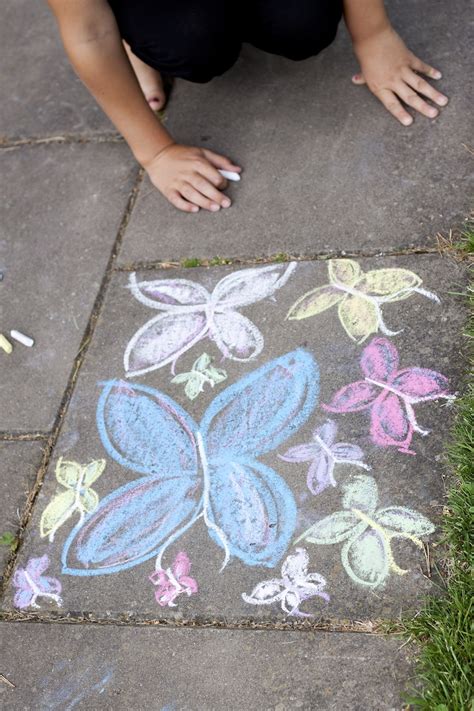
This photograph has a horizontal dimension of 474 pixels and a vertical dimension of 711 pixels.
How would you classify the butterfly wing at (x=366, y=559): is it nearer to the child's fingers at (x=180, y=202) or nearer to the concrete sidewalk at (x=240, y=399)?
the concrete sidewalk at (x=240, y=399)

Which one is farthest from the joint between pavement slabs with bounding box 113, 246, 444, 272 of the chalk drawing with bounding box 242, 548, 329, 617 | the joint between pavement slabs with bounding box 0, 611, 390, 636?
the joint between pavement slabs with bounding box 0, 611, 390, 636

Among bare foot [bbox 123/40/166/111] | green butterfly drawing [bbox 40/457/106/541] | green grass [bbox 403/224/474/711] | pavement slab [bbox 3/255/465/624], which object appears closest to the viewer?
green grass [bbox 403/224/474/711]

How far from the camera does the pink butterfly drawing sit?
1860mm

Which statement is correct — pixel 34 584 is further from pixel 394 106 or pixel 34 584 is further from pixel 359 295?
pixel 394 106

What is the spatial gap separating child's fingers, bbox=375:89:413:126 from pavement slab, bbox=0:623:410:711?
4.99 feet

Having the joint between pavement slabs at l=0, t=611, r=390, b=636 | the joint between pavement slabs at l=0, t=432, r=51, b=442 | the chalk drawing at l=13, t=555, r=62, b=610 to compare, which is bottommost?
the joint between pavement slabs at l=0, t=611, r=390, b=636

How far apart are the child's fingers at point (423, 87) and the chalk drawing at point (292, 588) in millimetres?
1424

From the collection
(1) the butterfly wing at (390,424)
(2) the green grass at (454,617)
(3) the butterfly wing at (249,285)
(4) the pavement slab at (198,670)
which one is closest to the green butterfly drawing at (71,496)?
(4) the pavement slab at (198,670)

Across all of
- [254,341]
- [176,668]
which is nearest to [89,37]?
[254,341]

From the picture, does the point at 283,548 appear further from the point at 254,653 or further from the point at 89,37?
the point at 89,37

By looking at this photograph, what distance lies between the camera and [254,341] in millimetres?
2131

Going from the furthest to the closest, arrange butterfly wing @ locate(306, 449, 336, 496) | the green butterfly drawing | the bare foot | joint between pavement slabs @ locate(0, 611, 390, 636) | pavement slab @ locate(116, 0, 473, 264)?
the bare foot, pavement slab @ locate(116, 0, 473, 264), the green butterfly drawing, butterfly wing @ locate(306, 449, 336, 496), joint between pavement slabs @ locate(0, 611, 390, 636)

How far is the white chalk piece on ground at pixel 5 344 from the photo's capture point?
7.71 feet

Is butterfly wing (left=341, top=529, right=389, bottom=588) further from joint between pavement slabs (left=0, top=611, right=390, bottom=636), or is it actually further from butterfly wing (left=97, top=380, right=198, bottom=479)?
butterfly wing (left=97, top=380, right=198, bottom=479)
